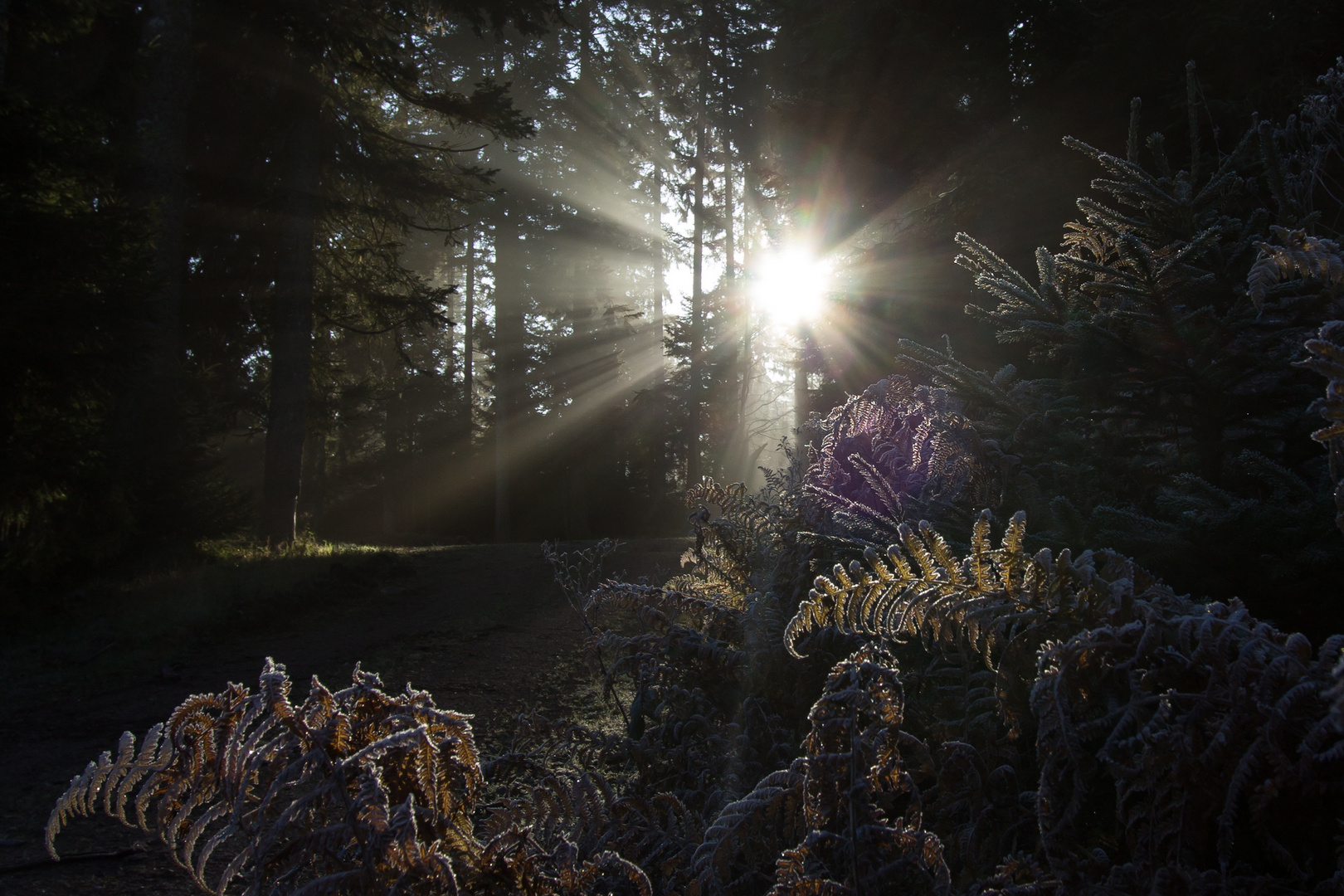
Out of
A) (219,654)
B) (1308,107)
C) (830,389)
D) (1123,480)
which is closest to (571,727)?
(1123,480)

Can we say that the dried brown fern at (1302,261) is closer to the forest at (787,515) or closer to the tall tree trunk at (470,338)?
the forest at (787,515)

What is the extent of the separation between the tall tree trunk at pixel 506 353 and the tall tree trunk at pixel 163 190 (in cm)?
1296

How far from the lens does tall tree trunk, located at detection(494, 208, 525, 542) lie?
2262cm

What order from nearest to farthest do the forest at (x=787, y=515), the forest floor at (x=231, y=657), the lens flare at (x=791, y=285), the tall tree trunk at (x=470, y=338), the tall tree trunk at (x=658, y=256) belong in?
the forest at (x=787, y=515), the forest floor at (x=231, y=657), the lens flare at (x=791, y=285), the tall tree trunk at (x=470, y=338), the tall tree trunk at (x=658, y=256)

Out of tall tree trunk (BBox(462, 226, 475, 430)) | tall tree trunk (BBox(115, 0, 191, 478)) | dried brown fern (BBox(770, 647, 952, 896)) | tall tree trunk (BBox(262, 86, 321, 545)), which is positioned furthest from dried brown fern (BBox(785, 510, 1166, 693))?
→ tall tree trunk (BBox(462, 226, 475, 430))

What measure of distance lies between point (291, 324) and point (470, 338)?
16297 mm

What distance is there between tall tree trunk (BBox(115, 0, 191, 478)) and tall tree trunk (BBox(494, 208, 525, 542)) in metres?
13.0

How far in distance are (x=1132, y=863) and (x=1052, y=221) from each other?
25.6 ft

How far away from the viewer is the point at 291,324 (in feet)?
37.8

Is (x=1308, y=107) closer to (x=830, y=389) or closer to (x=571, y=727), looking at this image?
(x=571, y=727)

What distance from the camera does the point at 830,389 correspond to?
12062mm

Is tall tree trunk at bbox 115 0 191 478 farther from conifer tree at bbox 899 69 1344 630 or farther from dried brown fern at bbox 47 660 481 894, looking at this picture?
conifer tree at bbox 899 69 1344 630

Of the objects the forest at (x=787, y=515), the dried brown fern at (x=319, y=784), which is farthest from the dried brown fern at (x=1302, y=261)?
the dried brown fern at (x=319, y=784)

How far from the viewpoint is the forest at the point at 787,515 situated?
45.5 inches
